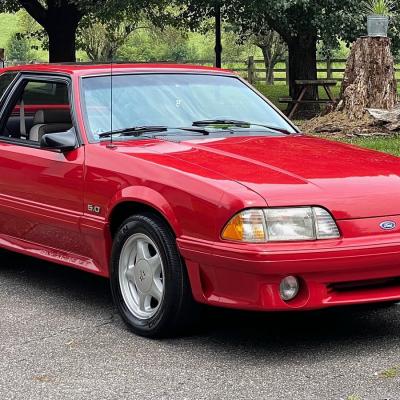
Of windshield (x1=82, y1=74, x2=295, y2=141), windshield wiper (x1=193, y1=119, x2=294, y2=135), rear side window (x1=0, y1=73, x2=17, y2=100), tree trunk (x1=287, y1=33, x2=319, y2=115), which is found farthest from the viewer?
tree trunk (x1=287, y1=33, x2=319, y2=115)

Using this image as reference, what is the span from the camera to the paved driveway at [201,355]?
445 cm

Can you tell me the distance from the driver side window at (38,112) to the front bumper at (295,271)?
1.82 m

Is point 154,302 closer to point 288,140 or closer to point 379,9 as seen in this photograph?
point 288,140

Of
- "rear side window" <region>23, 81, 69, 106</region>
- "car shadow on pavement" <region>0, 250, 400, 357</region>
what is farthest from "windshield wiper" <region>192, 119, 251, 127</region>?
"car shadow on pavement" <region>0, 250, 400, 357</region>

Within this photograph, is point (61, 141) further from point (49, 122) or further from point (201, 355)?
point (201, 355)

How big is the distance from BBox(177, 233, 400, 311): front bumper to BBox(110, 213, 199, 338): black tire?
0.29 ft

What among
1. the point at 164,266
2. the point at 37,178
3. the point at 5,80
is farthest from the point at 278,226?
the point at 5,80

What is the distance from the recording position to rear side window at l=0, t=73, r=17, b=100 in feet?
23.1

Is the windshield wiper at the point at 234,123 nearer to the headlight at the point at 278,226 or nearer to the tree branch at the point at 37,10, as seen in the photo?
the headlight at the point at 278,226

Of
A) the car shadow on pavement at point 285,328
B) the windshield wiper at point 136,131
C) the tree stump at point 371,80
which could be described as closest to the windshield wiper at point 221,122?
the windshield wiper at point 136,131

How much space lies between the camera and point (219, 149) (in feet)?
18.4

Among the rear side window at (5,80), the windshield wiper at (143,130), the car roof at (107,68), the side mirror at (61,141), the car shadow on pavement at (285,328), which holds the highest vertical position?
the car roof at (107,68)

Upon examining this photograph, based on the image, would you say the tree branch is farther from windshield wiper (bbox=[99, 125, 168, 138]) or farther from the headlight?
the headlight

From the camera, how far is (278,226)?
477 cm
